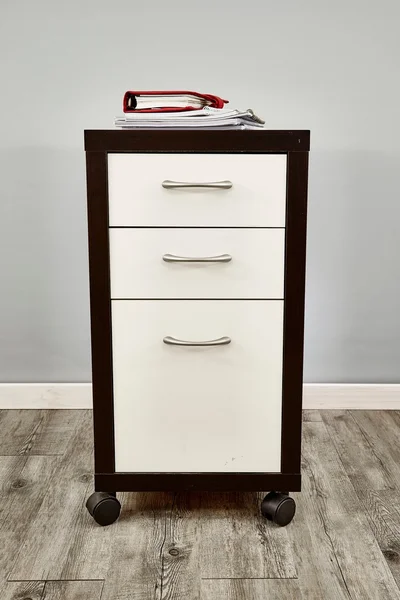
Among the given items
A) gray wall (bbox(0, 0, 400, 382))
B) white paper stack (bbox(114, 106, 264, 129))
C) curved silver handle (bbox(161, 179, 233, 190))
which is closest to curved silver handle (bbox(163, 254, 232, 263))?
curved silver handle (bbox(161, 179, 233, 190))

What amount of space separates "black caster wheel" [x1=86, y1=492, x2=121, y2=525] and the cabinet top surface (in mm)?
674

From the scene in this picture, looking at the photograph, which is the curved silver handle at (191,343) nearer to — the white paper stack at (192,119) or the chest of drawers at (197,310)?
the chest of drawers at (197,310)

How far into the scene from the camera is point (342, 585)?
119 centimetres

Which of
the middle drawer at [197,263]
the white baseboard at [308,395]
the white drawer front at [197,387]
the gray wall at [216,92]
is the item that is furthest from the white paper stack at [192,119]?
the white baseboard at [308,395]

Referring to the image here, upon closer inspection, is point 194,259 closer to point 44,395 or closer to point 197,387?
point 197,387

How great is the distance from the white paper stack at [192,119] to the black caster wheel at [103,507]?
0.72 m

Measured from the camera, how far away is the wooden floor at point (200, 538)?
119 cm

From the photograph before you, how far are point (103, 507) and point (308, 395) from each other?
88 centimetres

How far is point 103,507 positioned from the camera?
138cm

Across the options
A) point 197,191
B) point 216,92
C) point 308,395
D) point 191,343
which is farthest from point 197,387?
point 216,92

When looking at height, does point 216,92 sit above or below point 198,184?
above

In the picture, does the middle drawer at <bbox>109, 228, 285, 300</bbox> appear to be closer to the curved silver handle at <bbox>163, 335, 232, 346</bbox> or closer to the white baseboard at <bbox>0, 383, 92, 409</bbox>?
the curved silver handle at <bbox>163, 335, 232, 346</bbox>

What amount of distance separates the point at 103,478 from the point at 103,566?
0.18 meters

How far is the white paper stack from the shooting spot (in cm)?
127
